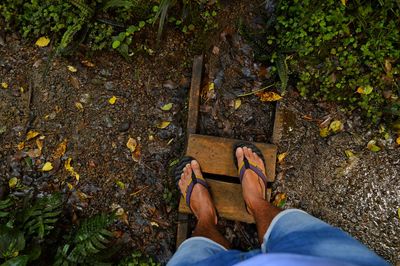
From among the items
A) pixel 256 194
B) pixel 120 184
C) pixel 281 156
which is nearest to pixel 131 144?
pixel 120 184

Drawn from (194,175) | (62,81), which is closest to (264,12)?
(194,175)

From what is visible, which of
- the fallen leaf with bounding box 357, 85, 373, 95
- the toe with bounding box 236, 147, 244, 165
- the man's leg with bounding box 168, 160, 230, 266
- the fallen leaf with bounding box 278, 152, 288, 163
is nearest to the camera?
the man's leg with bounding box 168, 160, 230, 266

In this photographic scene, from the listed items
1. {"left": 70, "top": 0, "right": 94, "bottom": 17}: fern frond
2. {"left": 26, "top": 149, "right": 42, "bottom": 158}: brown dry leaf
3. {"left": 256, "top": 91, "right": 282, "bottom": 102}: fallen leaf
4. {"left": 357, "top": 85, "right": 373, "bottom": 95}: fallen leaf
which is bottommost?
{"left": 26, "top": 149, "right": 42, "bottom": 158}: brown dry leaf

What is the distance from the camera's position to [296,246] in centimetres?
199

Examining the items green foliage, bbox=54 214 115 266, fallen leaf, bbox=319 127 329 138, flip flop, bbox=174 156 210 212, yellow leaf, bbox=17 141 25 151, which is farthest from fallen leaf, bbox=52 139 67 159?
fallen leaf, bbox=319 127 329 138

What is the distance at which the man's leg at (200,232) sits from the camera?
236 cm

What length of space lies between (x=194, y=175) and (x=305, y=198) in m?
0.89

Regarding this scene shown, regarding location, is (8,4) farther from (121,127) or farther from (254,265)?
(254,265)

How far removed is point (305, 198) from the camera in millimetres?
3025

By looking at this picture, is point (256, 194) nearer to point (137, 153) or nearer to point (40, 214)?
point (137, 153)

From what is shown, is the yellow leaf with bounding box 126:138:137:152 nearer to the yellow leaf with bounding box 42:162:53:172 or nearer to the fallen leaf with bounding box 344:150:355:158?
the yellow leaf with bounding box 42:162:53:172

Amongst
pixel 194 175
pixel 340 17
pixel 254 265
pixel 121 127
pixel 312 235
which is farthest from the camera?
pixel 121 127

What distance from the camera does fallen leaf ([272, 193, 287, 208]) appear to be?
304 cm

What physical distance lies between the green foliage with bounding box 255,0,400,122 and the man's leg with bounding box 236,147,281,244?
2.05ft
